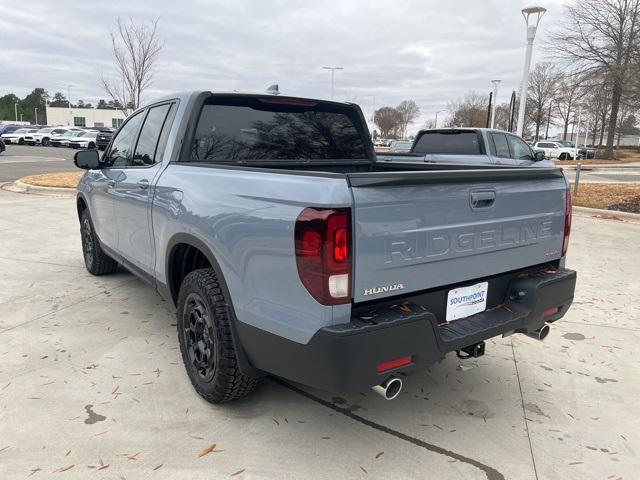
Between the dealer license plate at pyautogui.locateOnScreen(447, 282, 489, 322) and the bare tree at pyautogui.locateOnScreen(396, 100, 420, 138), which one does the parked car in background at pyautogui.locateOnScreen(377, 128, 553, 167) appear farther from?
the bare tree at pyautogui.locateOnScreen(396, 100, 420, 138)

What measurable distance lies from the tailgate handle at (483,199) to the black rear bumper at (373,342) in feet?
1.55

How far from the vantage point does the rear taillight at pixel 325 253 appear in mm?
2146

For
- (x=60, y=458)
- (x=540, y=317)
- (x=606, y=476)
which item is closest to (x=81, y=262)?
(x=60, y=458)

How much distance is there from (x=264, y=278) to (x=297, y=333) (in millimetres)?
311

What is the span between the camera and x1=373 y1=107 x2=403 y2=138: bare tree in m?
91.9

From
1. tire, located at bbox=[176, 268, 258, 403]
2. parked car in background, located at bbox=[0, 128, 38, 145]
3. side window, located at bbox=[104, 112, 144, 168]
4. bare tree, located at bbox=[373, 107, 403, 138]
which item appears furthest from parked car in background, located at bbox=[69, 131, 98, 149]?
bare tree, located at bbox=[373, 107, 403, 138]

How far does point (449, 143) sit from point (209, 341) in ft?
29.3

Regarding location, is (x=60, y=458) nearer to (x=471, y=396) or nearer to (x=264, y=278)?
(x=264, y=278)

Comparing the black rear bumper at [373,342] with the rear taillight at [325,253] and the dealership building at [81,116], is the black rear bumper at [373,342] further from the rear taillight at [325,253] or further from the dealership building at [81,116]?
the dealership building at [81,116]

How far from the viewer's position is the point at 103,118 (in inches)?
4195

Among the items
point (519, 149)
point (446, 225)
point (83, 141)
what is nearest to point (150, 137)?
point (446, 225)

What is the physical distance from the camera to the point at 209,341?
9.67 ft

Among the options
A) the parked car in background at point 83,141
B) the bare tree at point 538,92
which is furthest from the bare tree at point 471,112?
the parked car in background at point 83,141

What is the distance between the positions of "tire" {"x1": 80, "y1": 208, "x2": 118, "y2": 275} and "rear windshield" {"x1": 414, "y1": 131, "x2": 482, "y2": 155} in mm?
7350
